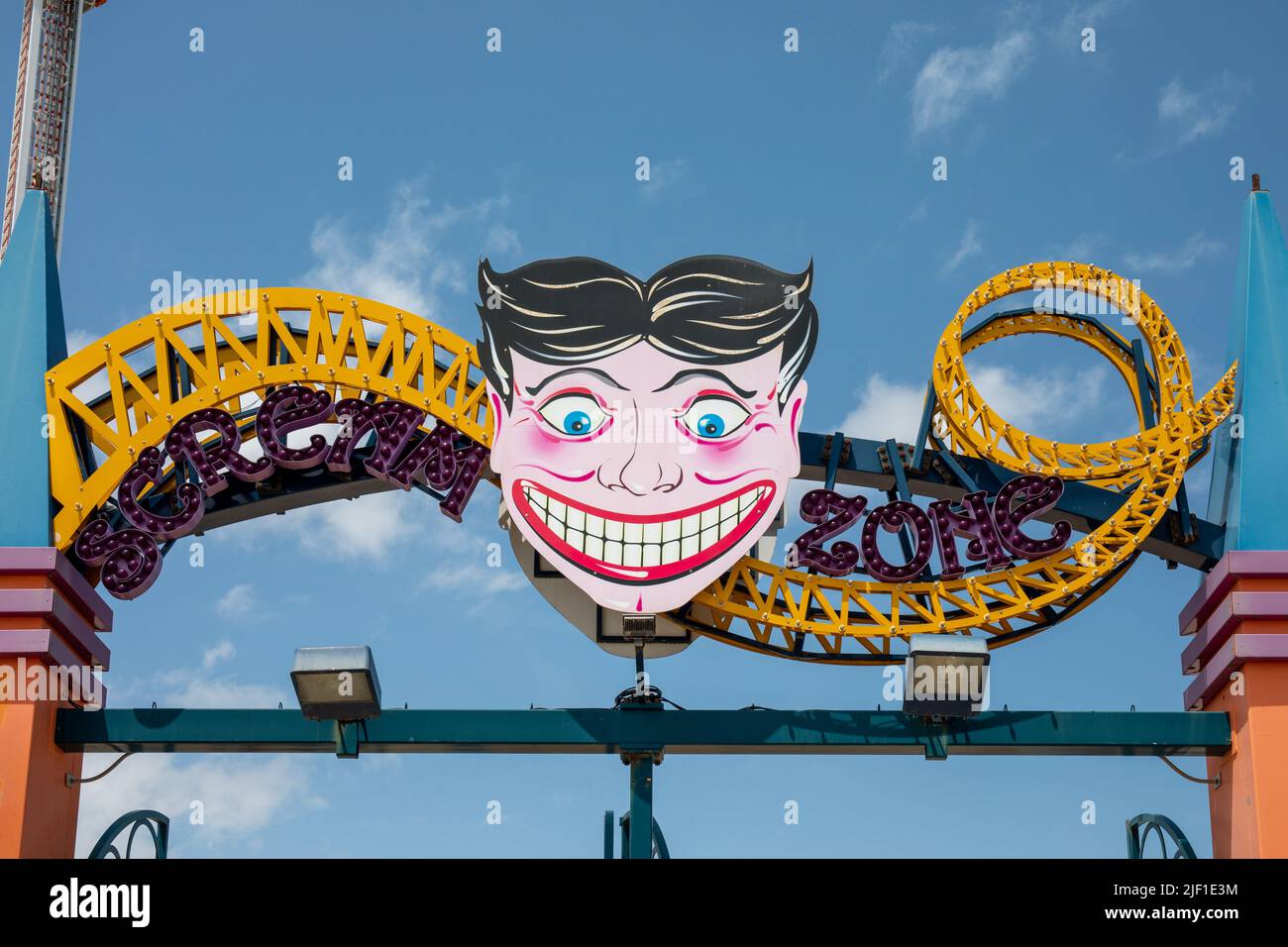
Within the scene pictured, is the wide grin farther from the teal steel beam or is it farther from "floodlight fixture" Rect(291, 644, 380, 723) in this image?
"floodlight fixture" Rect(291, 644, 380, 723)

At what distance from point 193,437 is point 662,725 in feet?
19.2

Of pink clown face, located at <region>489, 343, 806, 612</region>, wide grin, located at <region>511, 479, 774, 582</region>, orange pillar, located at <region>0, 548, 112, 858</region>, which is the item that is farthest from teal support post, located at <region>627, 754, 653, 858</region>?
orange pillar, located at <region>0, 548, 112, 858</region>

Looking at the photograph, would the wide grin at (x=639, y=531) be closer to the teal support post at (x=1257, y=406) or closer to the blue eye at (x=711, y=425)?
the blue eye at (x=711, y=425)

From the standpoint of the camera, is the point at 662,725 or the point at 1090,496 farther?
the point at 1090,496

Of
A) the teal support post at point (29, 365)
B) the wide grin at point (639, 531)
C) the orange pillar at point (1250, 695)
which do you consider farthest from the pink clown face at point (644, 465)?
the teal support post at point (29, 365)

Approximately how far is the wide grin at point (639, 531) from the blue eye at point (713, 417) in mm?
759

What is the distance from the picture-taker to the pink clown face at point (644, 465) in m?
18.3

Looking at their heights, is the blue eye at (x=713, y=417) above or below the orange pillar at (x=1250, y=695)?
above

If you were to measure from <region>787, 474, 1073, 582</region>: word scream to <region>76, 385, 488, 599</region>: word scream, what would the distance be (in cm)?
366

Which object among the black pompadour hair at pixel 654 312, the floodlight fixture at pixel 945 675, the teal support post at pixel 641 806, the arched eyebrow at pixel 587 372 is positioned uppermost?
the black pompadour hair at pixel 654 312

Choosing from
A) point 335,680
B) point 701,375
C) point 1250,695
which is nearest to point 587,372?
point 701,375
